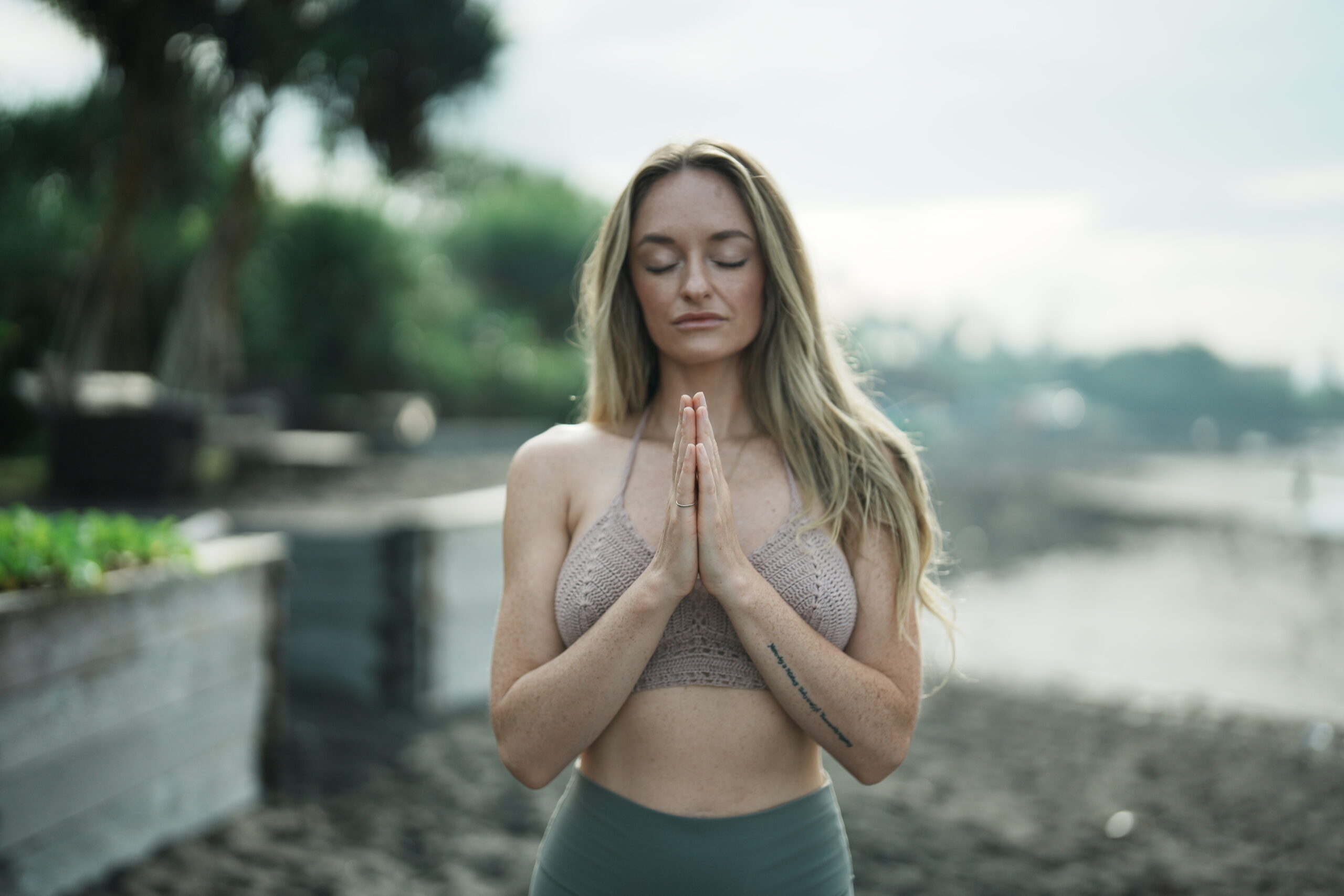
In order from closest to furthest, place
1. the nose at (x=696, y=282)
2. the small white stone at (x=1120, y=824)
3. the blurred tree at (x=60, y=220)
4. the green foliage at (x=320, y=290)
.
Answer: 1. the nose at (x=696, y=282)
2. the small white stone at (x=1120, y=824)
3. the blurred tree at (x=60, y=220)
4. the green foliage at (x=320, y=290)

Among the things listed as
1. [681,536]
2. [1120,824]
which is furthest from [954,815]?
[681,536]

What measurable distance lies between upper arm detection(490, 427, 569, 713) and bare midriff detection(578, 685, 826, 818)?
23 centimetres

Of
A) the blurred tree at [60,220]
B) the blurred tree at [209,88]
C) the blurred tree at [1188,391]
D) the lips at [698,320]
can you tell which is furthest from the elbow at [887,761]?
the blurred tree at [1188,391]

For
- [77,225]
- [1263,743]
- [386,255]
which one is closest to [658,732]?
[1263,743]

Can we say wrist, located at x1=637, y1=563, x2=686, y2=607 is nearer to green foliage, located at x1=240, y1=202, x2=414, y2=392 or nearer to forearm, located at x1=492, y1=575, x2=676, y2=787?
forearm, located at x1=492, y1=575, x2=676, y2=787

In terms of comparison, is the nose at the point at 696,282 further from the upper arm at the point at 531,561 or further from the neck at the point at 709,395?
the upper arm at the point at 531,561

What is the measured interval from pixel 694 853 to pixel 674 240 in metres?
1.22

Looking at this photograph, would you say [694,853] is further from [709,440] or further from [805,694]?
[709,440]

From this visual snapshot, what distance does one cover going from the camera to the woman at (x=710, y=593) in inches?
70.2

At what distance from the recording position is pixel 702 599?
6.31 feet

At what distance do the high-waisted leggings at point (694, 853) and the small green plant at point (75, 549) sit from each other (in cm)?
238

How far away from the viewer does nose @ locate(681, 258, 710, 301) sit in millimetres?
1944

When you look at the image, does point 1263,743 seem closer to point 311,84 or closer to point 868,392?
point 868,392

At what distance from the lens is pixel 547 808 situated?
4684 millimetres
